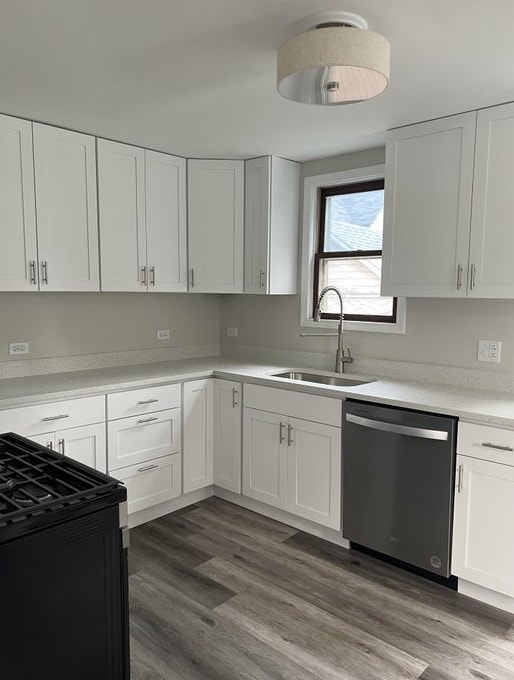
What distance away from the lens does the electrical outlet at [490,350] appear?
288cm

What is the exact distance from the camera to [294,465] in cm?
312

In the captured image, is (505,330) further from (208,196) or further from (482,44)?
(208,196)

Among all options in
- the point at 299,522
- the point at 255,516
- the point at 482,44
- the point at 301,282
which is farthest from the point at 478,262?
the point at 255,516

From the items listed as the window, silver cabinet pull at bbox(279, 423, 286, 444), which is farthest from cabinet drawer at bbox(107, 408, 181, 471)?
the window

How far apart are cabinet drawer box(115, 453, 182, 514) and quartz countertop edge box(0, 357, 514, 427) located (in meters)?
0.51

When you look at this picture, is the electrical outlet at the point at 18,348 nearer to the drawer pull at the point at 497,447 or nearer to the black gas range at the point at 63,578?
the black gas range at the point at 63,578

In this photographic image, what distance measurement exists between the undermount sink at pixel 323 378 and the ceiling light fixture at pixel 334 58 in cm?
181

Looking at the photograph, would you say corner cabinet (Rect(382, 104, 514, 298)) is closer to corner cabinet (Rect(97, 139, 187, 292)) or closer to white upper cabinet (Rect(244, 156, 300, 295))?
white upper cabinet (Rect(244, 156, 300, 295))

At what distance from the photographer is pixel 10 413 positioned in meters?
2.58

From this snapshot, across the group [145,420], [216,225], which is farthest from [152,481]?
[216,225]

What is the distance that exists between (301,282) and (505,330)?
4.82 ft

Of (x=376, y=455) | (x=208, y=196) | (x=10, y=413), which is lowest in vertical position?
(x=376, y=455)

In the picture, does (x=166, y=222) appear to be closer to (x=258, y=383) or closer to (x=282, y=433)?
(x=258, y=383)

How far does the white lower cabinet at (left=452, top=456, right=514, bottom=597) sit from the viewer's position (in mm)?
2318
